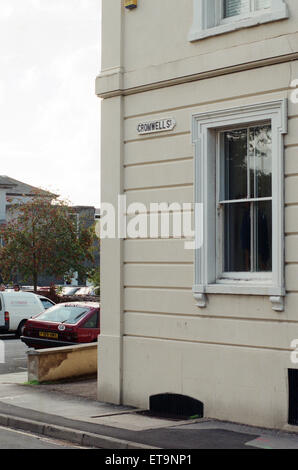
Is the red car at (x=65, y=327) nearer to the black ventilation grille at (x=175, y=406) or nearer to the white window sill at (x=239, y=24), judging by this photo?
the black ventilation grille at (x=175, y=406)

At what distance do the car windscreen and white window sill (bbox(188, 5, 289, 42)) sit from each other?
815 centimetres

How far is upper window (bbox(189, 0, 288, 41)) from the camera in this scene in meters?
10.5

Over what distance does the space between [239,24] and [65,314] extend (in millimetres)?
9135

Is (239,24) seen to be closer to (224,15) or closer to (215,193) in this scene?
(224,15)

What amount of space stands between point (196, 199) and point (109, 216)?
1856mm

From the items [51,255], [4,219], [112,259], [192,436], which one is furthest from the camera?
[4,219]

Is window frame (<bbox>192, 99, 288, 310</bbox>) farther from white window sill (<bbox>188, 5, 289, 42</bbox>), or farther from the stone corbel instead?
white window sill (<bbox>188, 5, 289, 42</bbox>)

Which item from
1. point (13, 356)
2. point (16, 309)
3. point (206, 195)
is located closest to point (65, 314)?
point (13, 356)

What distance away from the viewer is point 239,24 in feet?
34.4

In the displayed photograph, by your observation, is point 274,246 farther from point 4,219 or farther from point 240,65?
point 4,219

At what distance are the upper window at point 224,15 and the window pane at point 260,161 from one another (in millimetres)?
1484

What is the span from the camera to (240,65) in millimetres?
10398

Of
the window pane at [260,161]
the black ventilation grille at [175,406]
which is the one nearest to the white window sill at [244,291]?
the window pane at [260,161]

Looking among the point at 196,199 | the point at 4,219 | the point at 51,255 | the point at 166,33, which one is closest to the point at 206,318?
the point at 196,199
